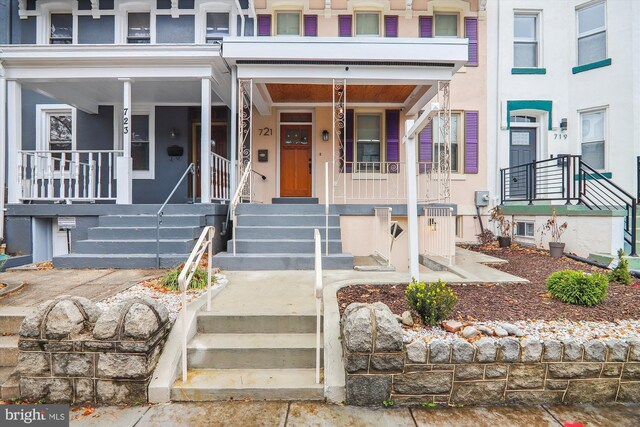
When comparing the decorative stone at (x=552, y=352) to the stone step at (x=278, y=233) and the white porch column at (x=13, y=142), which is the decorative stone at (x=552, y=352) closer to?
the stone step at (x=278, y=233)

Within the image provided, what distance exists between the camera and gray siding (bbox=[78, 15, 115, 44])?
26.9 feet

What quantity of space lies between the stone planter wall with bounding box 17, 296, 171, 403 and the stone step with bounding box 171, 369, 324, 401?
331mm

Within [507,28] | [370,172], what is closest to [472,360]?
[370,172]

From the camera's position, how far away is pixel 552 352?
2463mm

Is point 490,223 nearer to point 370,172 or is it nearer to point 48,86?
point 370,172

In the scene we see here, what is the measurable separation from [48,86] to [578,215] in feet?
37.1

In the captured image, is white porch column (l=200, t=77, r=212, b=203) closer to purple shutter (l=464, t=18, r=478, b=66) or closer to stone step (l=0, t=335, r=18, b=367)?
stone step (l=0, t=335, r=18, b=367)

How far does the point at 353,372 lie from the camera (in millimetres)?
2410

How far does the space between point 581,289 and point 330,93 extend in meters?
6.33

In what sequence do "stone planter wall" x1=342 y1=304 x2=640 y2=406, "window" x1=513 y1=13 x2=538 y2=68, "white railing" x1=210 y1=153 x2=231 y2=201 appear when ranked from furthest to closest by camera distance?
"window" x1=513 y1=13 x2=538 y2=68 → "white railing" x1=210 y1=153 x2=231 y2=201 → "stone planter wall" x1=342 y1=304 x2=640 y2=406

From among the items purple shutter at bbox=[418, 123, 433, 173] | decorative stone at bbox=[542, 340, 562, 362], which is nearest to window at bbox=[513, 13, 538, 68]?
purple shutter at bbox=[418, 123, 433, 173]

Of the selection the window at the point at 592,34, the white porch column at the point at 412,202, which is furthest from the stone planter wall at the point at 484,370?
the window at the point at 592,34

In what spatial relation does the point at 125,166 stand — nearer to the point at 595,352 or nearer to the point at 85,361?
the point at 85,361

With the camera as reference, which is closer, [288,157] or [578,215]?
[578,215]
